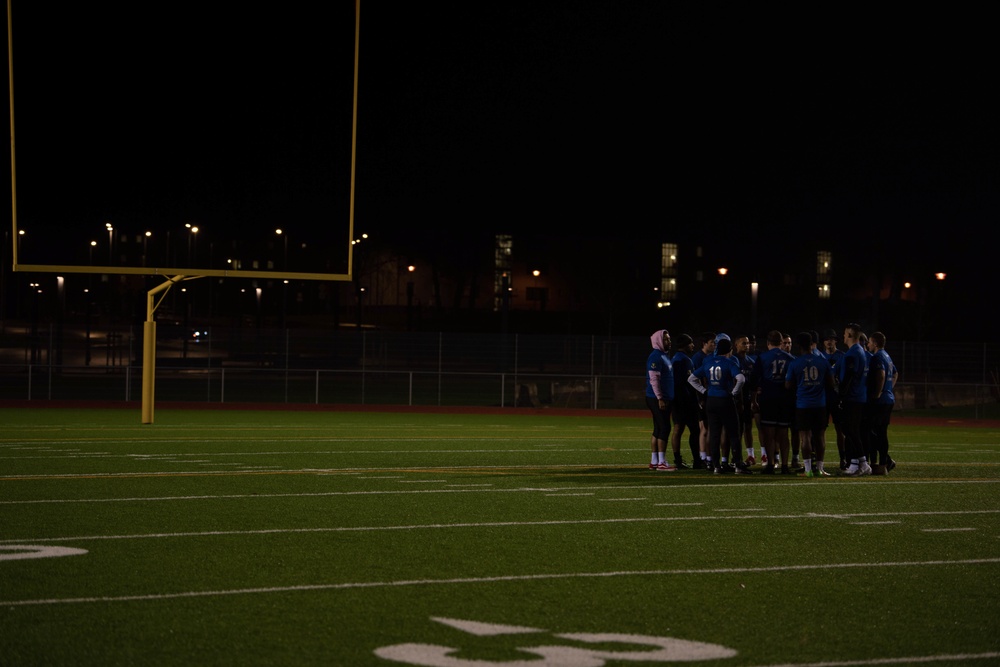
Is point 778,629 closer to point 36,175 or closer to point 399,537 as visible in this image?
point 399,537

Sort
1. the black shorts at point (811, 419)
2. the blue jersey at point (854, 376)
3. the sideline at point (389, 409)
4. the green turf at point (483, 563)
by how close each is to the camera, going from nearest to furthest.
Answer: the green turf at point (483, 563) < the black shorts at point (811, 419) < the blue jersey at point (854, 376) < the sideline at point (389, 409)

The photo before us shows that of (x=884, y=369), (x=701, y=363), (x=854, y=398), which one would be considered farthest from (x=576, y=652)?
(x=884, y=369)

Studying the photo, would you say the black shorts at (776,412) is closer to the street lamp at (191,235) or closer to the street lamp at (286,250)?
the street lamp at (286,250)

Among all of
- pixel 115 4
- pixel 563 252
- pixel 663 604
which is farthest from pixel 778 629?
pixel 563 252

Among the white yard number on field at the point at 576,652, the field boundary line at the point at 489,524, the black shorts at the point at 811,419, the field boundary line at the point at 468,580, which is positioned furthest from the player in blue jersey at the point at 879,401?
the white yard number on field at the point at 576,652

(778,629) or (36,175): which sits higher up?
(36,175)

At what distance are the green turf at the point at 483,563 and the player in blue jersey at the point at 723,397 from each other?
0.48 metres

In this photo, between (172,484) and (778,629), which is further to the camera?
(172,484)

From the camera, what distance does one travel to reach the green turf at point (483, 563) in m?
5.47

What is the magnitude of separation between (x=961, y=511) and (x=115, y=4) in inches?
509

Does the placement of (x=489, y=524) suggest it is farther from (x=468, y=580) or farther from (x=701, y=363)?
(x=701, y=363)

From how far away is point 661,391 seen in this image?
45.8ft

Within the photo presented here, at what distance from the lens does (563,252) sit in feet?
256

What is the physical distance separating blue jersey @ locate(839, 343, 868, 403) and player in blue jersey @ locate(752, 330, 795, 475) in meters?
0.64
